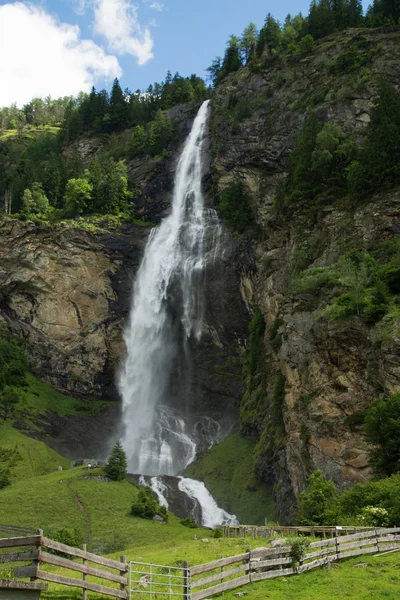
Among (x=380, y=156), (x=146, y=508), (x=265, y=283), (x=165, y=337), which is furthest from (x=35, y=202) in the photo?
(x=146, y=508)

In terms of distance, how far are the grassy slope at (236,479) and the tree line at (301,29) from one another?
53.3m

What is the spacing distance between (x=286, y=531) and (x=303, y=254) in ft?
100.0

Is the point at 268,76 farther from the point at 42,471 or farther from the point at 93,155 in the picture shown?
the point at 42,471

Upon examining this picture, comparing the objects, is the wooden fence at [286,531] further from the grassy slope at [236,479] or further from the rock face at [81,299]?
the rock face at [81,299]

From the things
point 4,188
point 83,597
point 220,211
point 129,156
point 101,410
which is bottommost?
point 83,597

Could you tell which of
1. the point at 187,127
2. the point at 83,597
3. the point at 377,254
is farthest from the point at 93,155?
the point at 83,597

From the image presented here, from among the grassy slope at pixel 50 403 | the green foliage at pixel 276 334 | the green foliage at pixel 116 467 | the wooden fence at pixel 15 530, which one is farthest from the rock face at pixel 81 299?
the wooden fence at pixel 15 530

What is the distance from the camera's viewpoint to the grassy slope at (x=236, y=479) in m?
45.3

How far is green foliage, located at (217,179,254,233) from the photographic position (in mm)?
68062

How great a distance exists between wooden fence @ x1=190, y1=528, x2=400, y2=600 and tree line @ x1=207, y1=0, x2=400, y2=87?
72.2 meters

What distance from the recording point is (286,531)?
73.3 feet

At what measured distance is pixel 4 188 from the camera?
8575 centimetres

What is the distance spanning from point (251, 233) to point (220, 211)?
322 inches

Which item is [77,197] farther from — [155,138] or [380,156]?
[380,156]
